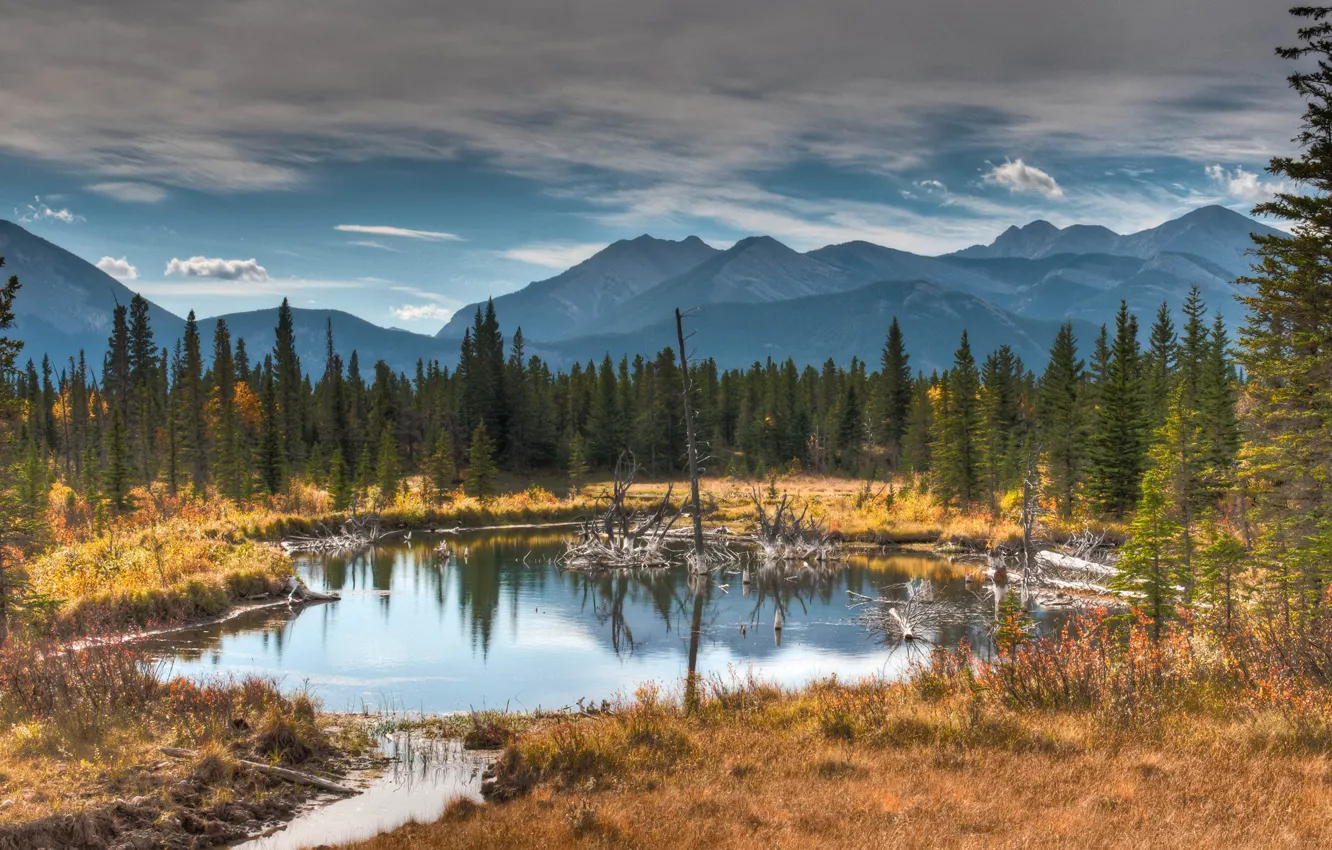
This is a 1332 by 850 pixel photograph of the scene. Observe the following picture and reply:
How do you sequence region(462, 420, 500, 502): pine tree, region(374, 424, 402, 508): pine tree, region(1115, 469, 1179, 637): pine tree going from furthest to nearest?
region(462, 420, 500, 502): pine tree < region(374, 424, 402, 508): pine tree < region(1115, 469, 1179, 637): pine tree

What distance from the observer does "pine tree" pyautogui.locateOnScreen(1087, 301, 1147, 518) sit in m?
51.6

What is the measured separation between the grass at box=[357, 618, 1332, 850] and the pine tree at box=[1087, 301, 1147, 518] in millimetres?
38076

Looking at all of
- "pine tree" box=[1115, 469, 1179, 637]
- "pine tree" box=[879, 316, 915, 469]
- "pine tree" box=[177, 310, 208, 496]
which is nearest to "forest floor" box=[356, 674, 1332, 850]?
"pine tree" box=[1115, 469, 1179, 637]

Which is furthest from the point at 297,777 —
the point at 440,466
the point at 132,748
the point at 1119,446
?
the point at 440,466

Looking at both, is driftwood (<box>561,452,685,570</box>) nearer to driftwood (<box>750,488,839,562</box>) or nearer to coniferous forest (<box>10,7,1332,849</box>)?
coniferous forest (<box>10,7,1332,849</box>)

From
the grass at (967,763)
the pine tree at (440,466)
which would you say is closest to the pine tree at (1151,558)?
the grass at (967,763)

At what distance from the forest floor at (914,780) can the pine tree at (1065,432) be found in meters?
44.0

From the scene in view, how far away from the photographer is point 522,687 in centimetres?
2341

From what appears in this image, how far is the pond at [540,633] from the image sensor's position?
77.9 ft

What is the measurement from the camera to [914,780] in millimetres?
11578

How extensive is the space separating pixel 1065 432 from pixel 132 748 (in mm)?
53914

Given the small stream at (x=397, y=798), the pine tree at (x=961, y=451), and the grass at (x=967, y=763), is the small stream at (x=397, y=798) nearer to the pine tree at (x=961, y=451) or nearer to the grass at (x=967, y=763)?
the grass at (x=967, y=763)

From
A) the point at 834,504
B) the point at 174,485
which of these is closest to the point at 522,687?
the point at 834,504

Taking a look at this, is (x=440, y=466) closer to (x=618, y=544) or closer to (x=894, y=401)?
(x=618, y=544)
